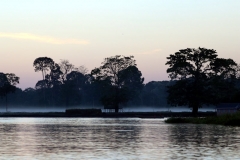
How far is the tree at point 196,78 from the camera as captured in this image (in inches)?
5290

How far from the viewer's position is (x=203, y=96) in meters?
134

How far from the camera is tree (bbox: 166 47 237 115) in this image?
134375mm

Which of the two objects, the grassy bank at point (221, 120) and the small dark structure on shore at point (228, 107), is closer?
the grassy bank at point (221, 120)

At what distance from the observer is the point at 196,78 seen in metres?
138

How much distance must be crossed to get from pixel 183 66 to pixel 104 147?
9608 cm

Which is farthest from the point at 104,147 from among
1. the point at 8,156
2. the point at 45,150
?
the point at 8,156

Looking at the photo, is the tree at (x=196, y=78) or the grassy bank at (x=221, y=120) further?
the tree at (x=196, y=78)

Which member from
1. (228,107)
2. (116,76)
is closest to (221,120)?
(228,107)

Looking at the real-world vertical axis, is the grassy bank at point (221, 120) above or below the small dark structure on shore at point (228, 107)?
below

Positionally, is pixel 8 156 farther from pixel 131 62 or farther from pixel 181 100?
pixel 131 62

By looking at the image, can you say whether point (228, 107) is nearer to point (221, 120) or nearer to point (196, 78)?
point (196, 78)

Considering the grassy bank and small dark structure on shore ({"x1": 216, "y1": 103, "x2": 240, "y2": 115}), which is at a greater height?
small dark structure on shore ({"x1": 216, "y1": 103, "x2": 240, "y2": 115})

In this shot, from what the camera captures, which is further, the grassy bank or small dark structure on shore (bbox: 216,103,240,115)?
small dark structure on shore (bbox: 216,103,240,115)

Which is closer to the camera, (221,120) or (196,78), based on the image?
(221,120)
